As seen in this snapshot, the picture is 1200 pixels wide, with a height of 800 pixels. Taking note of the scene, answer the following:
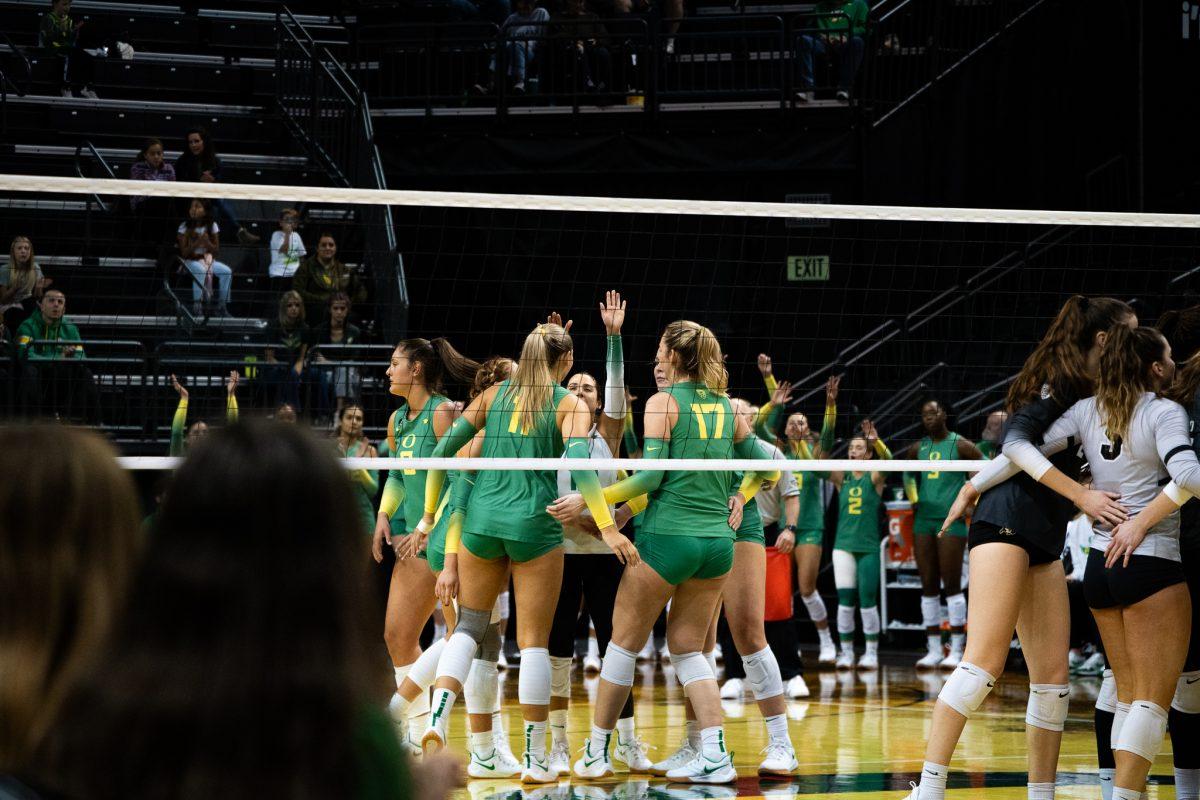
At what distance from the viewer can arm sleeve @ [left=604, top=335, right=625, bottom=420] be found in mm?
5836

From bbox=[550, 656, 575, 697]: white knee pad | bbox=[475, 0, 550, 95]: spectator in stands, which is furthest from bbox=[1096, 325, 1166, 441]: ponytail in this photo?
bbox=[475, 0, 550, 95]: spectator in stands

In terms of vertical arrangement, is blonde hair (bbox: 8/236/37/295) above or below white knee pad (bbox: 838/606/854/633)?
above

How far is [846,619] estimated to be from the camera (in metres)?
11.0

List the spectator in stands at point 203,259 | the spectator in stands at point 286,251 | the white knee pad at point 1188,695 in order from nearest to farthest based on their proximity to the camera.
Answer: the white knee pad at point 1188,695, the spectator in stands at point 203,259, the spectator in stands at point 286,251

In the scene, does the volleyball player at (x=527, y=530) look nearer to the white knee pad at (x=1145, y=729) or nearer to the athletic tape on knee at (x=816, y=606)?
the white knee pad at (x=1145, y=729)

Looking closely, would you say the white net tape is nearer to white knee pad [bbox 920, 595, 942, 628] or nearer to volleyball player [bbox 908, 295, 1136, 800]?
volleyball player [bbox 908, 295, 1136, 800]

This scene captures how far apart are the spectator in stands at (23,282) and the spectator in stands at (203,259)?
5.12 ft

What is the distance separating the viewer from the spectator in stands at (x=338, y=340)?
36.0ft

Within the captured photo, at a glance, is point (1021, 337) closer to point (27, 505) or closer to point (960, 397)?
point (960, 397)

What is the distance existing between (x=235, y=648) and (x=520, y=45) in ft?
46.9

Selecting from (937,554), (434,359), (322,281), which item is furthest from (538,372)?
(322,281)

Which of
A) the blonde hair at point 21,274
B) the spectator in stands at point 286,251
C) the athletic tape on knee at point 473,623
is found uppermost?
the spectator in stands at point 286,251

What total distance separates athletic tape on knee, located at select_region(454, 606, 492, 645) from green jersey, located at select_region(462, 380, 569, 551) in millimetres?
348

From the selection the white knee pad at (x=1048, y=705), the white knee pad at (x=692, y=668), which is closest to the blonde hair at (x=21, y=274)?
the white knee pad at (x=692, y=668)
